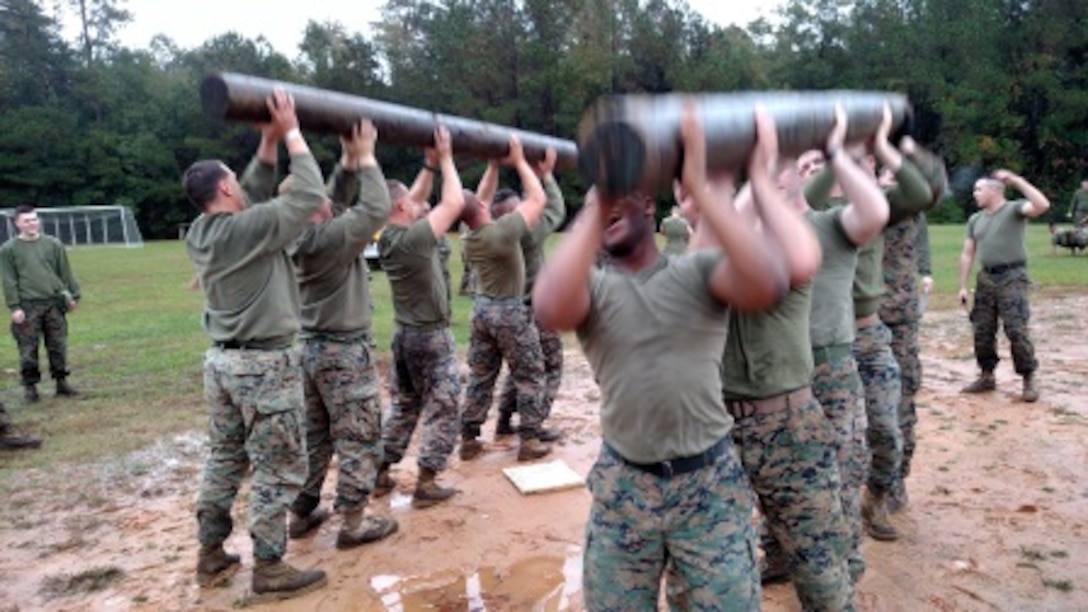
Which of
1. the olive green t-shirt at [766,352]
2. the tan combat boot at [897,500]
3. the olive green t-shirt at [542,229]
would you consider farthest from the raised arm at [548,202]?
the tan combat boot at [897,500]

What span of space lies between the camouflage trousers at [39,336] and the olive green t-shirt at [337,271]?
6150 millimetres

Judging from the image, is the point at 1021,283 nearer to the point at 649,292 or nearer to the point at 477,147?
the point at 477,147

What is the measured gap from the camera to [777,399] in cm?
326

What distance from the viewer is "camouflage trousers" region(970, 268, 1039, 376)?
7543 mm

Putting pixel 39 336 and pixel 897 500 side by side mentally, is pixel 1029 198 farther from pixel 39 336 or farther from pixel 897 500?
pixel 39 336

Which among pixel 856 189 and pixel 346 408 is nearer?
pixel 856 189

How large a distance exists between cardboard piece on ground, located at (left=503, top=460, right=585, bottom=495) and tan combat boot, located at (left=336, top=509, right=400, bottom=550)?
1.10 m

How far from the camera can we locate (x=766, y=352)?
3.22 meters

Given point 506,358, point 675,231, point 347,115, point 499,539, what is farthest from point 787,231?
point 675,231

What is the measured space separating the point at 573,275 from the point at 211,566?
123 inches

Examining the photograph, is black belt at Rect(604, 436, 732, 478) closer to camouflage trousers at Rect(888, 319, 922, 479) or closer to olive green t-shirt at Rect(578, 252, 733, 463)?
olive green t-shirt at Rect(578, 252, 733, 463)

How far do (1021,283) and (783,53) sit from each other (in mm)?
58139

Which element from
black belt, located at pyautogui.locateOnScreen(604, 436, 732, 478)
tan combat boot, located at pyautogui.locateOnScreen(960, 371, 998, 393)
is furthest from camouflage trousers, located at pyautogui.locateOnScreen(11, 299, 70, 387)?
tan combat boot, located at pyautogui.locateOnScreen(960, 371, 998, 393)

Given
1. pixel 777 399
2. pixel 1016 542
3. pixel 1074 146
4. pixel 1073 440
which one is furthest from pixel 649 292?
pixel 1074 146
